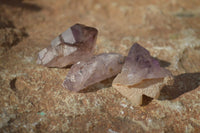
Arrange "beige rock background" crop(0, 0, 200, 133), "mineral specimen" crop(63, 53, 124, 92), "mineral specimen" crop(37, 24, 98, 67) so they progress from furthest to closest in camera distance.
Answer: "mineral specimen" crop(37, 24, 98, 67)
"mineral specimen" crop(63, 53, 124, 92)
"beige rock background" crop(0, 0, 200, 133)

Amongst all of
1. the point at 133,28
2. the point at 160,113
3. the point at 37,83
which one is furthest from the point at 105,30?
the point at 160,113

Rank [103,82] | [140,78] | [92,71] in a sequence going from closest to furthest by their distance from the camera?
[140,78]
[92,71]
[103,82]

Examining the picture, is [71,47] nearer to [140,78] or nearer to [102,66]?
[102,66]

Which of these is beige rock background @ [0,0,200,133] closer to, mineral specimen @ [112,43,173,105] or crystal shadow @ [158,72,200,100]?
crystal shadow @ [158,72,200,100]

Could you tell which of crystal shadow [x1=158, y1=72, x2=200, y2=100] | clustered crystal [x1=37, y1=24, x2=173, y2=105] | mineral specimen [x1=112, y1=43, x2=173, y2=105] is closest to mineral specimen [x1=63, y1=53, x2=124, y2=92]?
clustered crystal [x1=37, y1=24, x2=173, y2=105]

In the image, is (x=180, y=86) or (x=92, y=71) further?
(x=180, y=86)

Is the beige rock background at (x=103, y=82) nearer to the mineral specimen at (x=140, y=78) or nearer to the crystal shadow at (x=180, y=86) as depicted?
the crystal shadow at (x=180, y=86)

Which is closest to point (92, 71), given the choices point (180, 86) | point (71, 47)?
point (71, 47)
